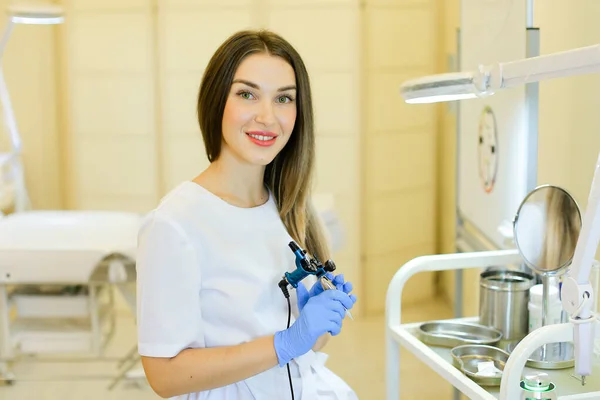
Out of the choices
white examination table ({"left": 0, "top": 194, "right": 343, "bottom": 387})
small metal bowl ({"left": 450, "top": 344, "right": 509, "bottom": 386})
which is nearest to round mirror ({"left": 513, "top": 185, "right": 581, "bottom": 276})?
small metal bowl ({"left": 450, "top": 344, "right": 509, "bottom": 386})

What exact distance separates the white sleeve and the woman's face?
0.19 metres

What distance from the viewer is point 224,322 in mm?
1294

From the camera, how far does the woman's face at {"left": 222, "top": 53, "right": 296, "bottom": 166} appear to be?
1290 mm

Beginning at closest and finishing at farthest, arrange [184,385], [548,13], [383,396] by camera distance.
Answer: [184,385]
[548,13]
[383,396]

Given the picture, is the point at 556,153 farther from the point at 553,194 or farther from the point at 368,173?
the point at 368,173

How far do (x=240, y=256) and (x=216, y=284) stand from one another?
0.22ft

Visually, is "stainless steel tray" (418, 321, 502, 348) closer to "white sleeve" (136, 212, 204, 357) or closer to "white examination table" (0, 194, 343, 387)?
"white sleeve" (136, 212, 204, 357)

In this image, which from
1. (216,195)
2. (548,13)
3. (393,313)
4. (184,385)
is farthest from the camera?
(548,13)

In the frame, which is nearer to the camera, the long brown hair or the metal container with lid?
the long brown hair

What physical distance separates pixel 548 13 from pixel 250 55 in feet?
3.10

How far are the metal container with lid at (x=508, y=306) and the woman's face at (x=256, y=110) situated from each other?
0.60 metres

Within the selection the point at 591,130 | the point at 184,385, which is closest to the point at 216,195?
the point at 184,385

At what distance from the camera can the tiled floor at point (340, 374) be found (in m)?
2.99

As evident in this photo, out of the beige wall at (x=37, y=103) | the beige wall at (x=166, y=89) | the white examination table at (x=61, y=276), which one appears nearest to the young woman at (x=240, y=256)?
the white examination table at (x=61, y=276)
